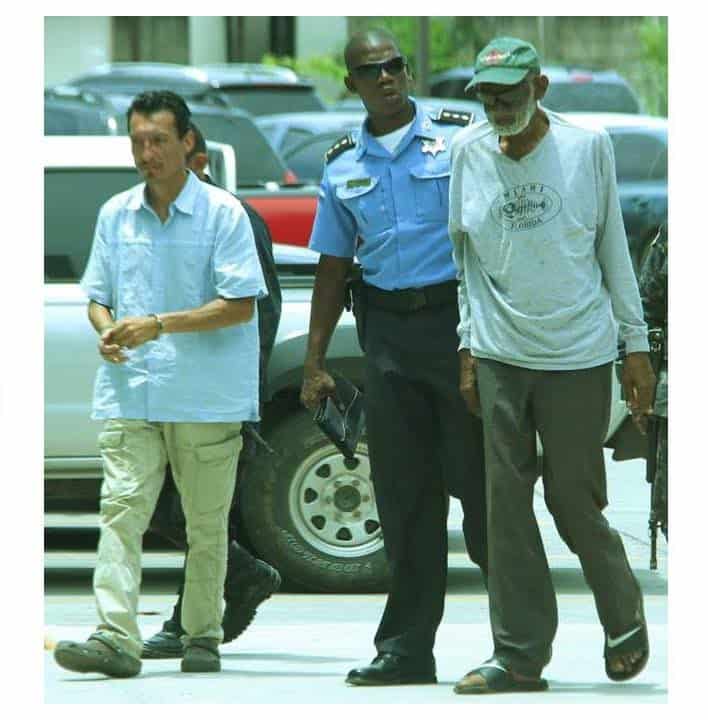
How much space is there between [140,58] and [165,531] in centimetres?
4258

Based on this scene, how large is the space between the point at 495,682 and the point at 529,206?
4.51 ft

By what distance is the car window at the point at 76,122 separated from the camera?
56.5ft

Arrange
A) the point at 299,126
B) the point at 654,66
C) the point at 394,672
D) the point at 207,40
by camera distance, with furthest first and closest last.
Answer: the point at 207,40, the point at 654,66, the point at 299,126, the point at 394,672

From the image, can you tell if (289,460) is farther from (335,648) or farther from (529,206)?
(529,206)

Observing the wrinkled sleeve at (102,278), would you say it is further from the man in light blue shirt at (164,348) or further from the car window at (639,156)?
the car window at (639,156)

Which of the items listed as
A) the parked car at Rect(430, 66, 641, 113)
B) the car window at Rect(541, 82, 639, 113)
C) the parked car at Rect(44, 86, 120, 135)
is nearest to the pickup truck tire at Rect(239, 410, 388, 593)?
the parked car at Rect(44, 86, 120, 135)

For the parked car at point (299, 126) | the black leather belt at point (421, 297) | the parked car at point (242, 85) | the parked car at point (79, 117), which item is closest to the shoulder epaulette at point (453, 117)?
the black leather belt at point (421, 297)

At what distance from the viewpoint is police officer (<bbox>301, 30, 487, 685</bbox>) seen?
6.76 meters

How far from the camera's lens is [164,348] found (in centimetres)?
693

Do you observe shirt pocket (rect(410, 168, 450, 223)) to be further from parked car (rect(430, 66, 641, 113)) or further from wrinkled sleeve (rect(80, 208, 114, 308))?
parked car (rect(430, 66, 641, 113))

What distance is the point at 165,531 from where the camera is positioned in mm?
8531

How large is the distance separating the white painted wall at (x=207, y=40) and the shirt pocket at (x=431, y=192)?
44965 mm

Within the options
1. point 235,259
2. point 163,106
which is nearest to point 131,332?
point 235,259
